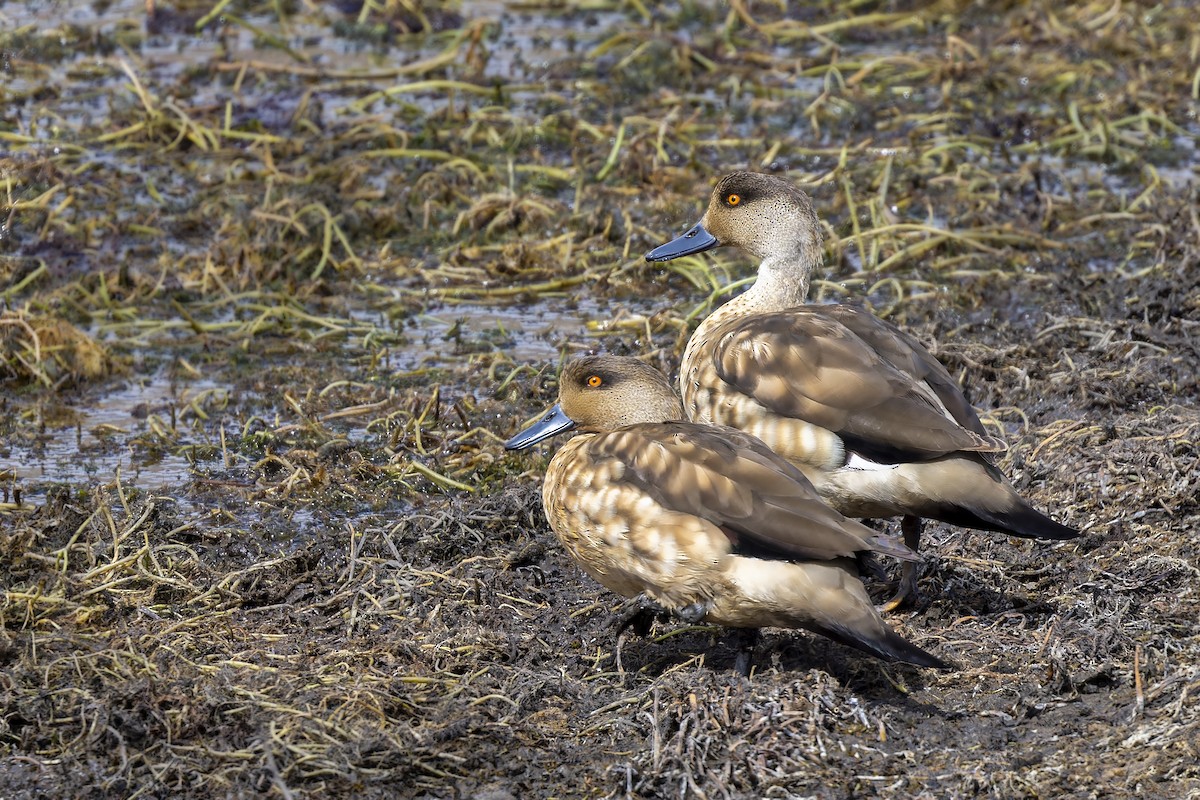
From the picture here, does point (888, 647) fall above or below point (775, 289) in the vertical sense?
below

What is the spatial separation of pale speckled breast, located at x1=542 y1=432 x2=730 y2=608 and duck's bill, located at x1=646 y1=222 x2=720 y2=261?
1.73 meters

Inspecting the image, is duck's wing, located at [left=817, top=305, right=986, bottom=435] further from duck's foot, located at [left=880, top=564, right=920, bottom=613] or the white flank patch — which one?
duck's foot, located at [left=880, top=564, right=920, bottom=613]

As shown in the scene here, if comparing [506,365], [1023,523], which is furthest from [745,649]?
[506,365]

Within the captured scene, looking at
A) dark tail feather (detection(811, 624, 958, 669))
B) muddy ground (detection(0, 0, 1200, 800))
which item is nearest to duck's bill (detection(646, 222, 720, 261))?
muddy ground (detection(0, 0, 1200, 800))

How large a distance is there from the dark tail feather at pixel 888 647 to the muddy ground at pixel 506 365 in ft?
0.79

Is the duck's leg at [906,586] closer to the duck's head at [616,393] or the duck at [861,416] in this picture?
the duck at [861,416]

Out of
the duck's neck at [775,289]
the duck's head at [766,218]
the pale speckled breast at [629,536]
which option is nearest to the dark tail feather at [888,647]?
the pale speckled breast at [629,536]

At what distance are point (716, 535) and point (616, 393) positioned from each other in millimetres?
925

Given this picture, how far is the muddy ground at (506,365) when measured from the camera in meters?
4.59

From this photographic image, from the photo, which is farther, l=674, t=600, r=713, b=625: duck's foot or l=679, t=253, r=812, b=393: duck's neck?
l=679, t=253, r=812, b=393: duck's neck

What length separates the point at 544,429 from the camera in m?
5.72

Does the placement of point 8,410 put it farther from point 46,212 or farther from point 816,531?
point 816,531

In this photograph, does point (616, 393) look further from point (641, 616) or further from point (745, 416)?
point (641, 616)

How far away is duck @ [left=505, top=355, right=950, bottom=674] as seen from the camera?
182 inches
